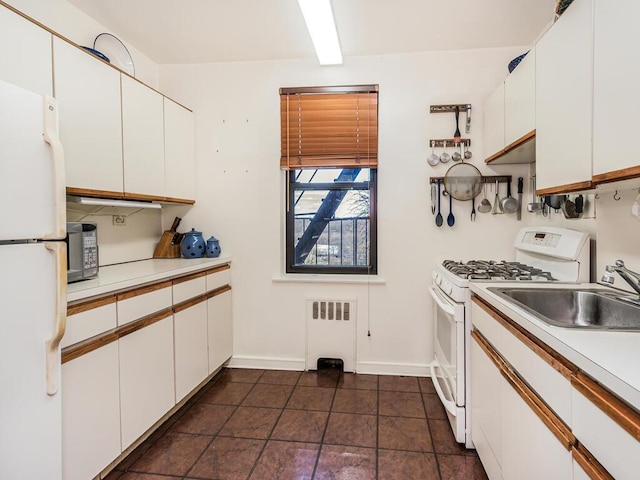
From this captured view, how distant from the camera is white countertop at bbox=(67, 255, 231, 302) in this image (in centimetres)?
157

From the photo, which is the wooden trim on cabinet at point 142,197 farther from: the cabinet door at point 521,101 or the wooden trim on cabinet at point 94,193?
the cabinet door at point 521,101

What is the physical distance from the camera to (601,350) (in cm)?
92

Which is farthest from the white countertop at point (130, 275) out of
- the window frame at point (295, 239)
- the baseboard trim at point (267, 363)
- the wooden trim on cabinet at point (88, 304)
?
the baseboard trim at point (267, 363)

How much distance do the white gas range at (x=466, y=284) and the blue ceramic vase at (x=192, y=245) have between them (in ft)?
6.04

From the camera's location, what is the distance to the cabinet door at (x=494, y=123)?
2.36 m

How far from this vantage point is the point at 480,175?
2.70 metres

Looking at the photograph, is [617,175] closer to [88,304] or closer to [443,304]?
[443,304]

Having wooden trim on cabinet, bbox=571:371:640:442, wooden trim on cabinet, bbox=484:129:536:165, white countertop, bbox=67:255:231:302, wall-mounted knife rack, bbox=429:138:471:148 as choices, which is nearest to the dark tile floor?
white countertop, bbox=67:255:231:302

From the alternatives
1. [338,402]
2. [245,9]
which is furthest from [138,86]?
[338,402]

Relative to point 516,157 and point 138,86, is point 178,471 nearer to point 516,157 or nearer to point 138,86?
point 138,86

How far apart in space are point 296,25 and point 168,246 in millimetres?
1896

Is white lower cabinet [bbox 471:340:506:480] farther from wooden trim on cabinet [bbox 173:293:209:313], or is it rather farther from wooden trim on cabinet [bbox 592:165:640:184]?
wooden trim on cabinet [bbox 173:293:209:313]

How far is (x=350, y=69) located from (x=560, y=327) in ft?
8.00

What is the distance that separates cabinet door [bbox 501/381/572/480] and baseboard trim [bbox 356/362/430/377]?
1.42 meters
